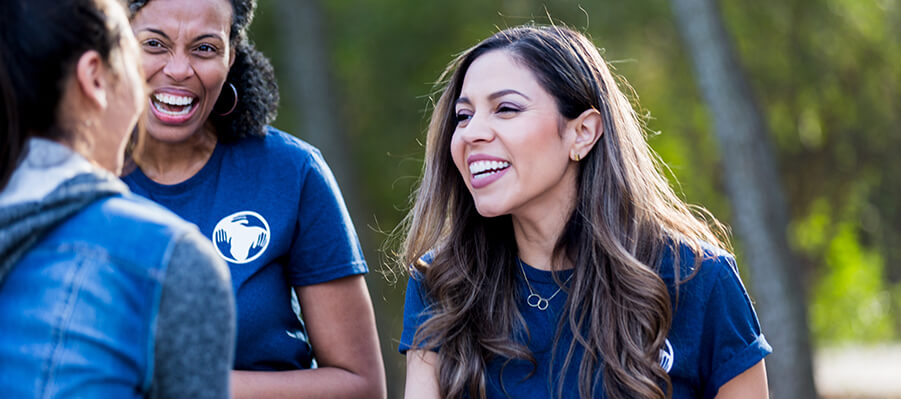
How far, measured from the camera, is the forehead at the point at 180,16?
2.88 m

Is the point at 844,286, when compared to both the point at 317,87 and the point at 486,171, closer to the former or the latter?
the point at 317,87

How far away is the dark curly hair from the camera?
10.0ft

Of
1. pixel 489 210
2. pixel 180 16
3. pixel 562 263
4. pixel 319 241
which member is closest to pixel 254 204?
pixel 319 241

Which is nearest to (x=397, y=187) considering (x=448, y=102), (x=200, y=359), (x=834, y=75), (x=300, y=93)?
(x=300, y=93)

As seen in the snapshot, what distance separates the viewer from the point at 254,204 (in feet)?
9.55

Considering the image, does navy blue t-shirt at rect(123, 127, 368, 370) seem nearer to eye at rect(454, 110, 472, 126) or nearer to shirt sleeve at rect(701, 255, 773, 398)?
eye at rect(454, 110, 472, 126)

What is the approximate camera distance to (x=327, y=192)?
3.00 meters

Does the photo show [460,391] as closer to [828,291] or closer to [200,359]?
[200,359]

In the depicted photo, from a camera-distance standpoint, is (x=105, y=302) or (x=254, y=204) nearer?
(x=105, y=302)

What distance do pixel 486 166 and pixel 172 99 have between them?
908 mm

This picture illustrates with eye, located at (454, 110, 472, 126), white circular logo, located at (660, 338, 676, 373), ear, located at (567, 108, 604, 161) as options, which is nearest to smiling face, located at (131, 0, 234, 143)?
eye, located at (454, 110, 472, 126)

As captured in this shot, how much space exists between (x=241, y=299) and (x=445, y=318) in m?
0.59

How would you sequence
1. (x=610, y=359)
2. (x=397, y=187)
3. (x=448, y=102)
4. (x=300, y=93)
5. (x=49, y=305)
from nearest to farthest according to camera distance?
(x=49, y=305)
(x=610, y=359)
(x=448, y=102)
(x=300, y=93)
(x=397, y=187)

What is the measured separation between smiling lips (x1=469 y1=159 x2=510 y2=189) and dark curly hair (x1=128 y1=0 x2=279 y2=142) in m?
0.64
